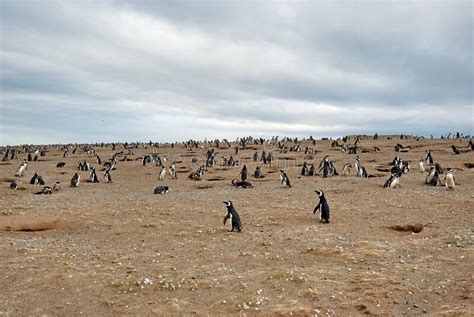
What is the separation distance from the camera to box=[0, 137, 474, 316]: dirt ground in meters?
10.2

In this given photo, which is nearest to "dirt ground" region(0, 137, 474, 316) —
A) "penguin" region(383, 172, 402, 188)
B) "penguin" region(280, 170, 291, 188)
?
"penguin" region(383, 172, 402, 188)

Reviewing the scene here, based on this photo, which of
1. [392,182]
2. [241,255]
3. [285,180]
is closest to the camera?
[241,255]

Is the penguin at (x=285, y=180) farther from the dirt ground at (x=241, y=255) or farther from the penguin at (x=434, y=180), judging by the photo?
the penguin at (x=434, y=180)

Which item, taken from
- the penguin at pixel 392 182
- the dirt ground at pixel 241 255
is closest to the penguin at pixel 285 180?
the dirt ground at pixel 241 255

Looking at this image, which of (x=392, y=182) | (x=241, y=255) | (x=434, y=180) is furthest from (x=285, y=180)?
(x=241, y=255)

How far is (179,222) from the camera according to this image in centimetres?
1738

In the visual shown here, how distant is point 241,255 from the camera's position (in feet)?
42.8

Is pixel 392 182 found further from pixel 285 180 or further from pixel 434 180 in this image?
pixel 285 180

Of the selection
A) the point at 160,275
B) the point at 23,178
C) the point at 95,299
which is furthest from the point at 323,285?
the point at 23,178

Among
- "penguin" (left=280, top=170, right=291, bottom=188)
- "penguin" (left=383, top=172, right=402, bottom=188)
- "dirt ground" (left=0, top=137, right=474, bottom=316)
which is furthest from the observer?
"penguin" (left=280, top=170, right=291, bottom=188)

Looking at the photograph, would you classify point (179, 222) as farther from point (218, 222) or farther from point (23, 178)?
point (23, 178)

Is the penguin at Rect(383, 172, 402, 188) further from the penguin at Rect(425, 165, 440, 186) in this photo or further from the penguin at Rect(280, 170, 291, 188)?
the penguin at Rect(280, 170, 291, 188)

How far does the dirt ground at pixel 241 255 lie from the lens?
33.3 ft

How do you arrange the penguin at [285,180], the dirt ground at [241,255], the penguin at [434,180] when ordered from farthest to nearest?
the penguin at [285,180], the penguin at [434,180], the dirt ground at [241,255]
